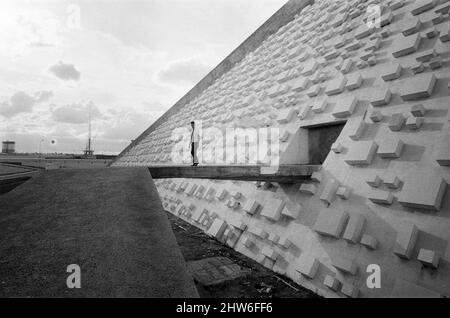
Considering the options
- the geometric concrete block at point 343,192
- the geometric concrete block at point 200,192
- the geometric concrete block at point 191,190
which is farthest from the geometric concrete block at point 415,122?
the geometric concrete block at point 191,190

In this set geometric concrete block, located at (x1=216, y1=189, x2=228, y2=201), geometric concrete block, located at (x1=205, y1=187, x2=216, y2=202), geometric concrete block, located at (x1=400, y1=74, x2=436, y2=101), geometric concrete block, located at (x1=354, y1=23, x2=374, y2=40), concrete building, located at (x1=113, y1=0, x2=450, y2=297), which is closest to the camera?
concrete building, located at (x1=113, y1=0, x2=450, y2=297)

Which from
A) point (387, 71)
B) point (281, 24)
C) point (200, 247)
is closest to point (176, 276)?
point (200, 247)

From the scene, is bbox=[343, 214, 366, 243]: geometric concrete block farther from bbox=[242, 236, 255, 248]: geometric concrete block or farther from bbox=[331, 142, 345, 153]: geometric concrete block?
bbox=[242, 236, 255, 248]: geometric concrete block

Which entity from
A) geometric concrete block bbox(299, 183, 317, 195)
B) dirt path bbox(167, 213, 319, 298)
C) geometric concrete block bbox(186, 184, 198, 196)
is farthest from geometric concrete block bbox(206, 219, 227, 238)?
geometric concrete block bbox(299, 183, 317, 195)

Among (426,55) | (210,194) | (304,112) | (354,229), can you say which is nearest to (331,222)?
(354,229)

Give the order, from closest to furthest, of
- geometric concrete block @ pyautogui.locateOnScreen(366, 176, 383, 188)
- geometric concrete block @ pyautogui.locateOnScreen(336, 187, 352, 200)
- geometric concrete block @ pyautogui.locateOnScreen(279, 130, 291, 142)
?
1. geometric concrete block @ pyautogui.locateOnScreen(366, 176, 383, 188)
2. geometric concrete block @ pyautogui.locateOnScreen(336, 187, 352, 200)
3. geometric concrete block @ pyautogui.locateOnScreen(279, 130, 291, 142)

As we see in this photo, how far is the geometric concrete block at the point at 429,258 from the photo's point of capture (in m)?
2.29

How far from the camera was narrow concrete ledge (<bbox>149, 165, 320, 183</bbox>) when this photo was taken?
3.69 m

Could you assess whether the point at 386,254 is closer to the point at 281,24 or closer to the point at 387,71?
the point at 387,71

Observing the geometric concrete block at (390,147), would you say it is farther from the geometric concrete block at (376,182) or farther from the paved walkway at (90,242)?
the paved walkway at (90,242)

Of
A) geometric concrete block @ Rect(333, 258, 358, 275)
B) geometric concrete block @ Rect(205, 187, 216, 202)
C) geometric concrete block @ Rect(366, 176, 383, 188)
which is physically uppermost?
geometric concrete block @ Rect(366, 176, 383, 188)

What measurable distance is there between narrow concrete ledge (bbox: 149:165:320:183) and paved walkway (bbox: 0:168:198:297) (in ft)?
3.02

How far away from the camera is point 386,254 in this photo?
104 inches
